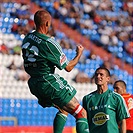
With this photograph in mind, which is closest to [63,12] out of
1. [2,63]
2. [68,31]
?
[68,31]

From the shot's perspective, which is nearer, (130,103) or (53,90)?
(53,90)

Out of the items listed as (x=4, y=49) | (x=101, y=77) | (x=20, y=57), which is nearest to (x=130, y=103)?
(x=101, y=77)

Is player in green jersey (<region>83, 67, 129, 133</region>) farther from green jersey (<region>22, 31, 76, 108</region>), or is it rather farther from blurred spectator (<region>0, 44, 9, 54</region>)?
blurred spectator (<region>0, 44, 9, 54</region>)

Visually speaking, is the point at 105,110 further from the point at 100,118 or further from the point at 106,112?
the point at 100,118

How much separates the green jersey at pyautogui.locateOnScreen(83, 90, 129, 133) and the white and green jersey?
98 cm

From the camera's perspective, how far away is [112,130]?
659 centimetres

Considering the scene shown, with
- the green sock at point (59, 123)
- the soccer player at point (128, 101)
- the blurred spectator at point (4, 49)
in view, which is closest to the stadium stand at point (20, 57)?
the blurred spectator at point (4, 49)

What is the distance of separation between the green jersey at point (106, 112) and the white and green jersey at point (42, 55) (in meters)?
0.98

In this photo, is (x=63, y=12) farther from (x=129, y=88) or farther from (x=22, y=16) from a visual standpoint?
(x=129, y=88)

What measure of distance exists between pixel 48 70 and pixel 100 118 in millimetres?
1143

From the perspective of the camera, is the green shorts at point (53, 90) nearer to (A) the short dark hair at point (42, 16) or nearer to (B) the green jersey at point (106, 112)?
(A) the short dark hair at point (42, 16)

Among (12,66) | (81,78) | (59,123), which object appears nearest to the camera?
(59,123)

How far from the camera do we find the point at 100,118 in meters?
6.70

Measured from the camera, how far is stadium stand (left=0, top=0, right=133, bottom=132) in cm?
1495
